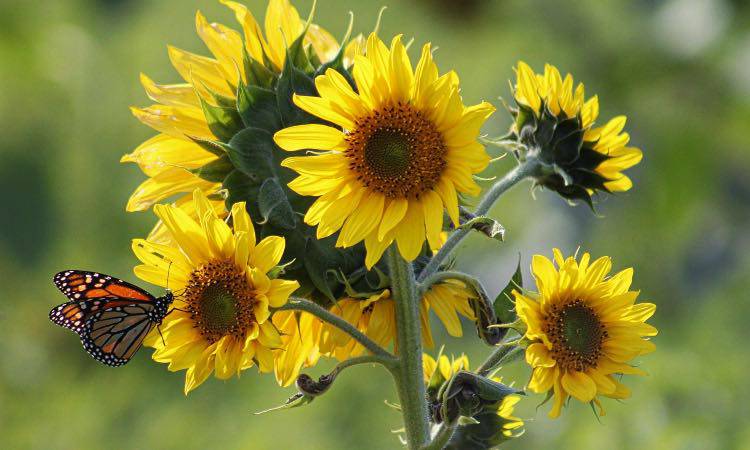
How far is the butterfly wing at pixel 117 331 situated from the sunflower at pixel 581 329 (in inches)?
15.0

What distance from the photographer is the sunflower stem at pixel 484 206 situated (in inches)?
37.2

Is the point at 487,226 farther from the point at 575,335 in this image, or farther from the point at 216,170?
the point at 216,170

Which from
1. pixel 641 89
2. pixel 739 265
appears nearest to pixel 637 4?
pixel 641 89

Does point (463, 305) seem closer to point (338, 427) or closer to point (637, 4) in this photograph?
point (338, 427)

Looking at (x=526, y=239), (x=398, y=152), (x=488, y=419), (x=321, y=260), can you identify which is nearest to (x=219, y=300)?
(x=321, y=260)

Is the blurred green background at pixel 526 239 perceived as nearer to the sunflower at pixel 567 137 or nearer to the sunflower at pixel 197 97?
the sunflower at pixel 567 137

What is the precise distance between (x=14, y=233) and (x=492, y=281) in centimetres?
366

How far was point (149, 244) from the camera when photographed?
2.86 feet

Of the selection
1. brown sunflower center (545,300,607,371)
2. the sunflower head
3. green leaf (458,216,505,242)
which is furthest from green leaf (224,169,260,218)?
brown sunflower center (545,300,607,371)

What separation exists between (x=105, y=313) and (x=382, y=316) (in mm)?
303

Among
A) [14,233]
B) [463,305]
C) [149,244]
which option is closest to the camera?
[149,244]

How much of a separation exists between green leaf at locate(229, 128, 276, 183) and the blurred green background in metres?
1.66

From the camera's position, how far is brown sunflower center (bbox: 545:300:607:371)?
88 cm

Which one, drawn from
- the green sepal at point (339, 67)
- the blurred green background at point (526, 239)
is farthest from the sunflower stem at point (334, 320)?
the blurred green background at point (526, 239)
